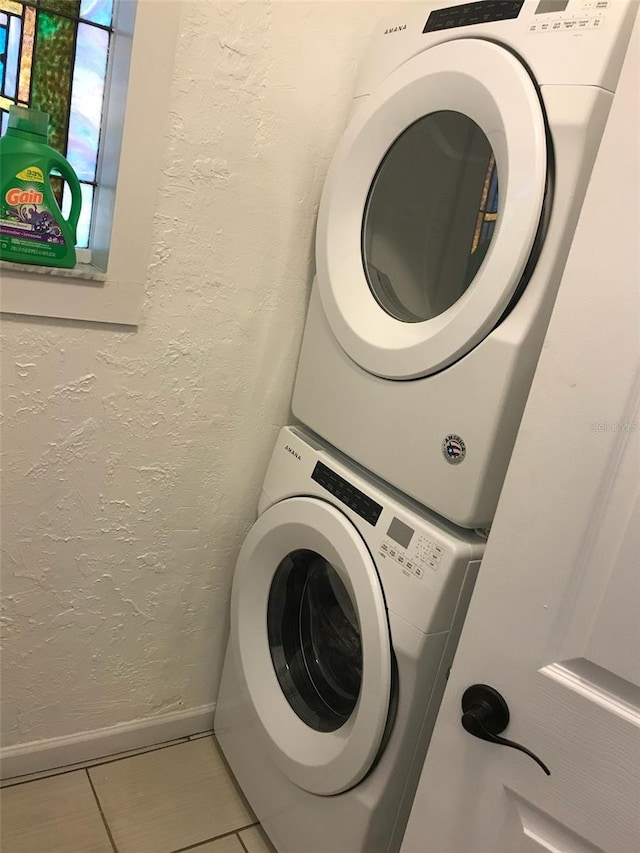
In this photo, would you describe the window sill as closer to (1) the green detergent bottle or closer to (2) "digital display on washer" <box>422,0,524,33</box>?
(1) the green detergent bottle

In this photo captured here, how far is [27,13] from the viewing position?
117 centimetres

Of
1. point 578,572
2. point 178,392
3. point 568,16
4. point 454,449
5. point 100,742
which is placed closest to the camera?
point 578,572

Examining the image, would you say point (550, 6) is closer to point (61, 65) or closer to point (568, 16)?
point (568, 16)

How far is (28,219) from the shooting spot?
1112 mm

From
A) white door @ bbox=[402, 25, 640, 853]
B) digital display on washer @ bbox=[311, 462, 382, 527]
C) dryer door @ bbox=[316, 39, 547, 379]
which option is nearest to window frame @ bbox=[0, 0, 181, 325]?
dryer door @ bbox=[316, 39, 547, 379]

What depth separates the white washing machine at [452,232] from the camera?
0.91 metres

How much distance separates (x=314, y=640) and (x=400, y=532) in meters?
0.46

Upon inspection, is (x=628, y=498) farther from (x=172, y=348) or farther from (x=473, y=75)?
(x=172, y=348)

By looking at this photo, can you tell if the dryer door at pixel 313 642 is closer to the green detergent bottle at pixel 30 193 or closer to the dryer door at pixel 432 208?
the dryer door at pixel 432 208

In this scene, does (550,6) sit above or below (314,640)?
above

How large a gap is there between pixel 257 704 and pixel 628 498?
3.15 ft

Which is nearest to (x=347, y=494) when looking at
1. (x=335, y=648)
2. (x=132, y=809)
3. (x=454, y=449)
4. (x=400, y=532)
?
(x=400, y=532)

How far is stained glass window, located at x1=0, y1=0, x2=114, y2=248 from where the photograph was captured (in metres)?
1.17

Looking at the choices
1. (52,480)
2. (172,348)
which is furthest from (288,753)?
(172,348)
